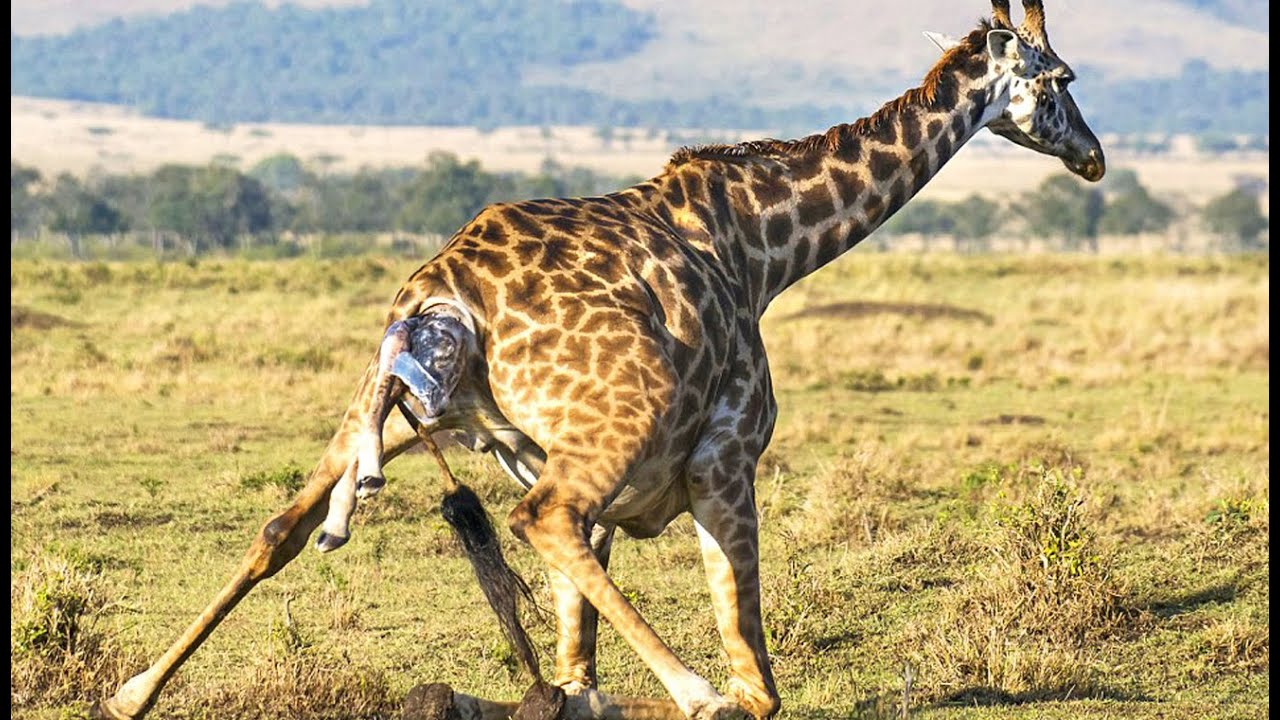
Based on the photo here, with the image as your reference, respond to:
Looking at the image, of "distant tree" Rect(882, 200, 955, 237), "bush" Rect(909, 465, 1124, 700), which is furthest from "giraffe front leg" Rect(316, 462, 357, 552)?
"distant tree" Rect(882, 200, 955, 237)

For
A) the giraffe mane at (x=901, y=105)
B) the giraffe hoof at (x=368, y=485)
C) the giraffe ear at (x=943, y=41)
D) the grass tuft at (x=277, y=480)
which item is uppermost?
the giraffe ear at (x=943, y=41)

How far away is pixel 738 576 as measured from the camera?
6625mm

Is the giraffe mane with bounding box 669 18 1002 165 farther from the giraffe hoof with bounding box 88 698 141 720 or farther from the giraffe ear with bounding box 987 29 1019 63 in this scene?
the giraffe hoof with bounding box 88 698 141 720

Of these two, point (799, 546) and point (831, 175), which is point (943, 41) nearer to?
point (831, 175)

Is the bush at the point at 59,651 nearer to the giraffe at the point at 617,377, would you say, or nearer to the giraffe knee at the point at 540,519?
the giraffe at the point at 617,377

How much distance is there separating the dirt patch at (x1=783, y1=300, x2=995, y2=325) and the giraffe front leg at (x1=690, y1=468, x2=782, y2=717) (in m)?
21.8

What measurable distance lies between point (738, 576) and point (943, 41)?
2.85 metres

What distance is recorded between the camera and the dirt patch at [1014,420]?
1812cm

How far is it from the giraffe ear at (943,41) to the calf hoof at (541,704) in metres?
3.58

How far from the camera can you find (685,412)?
6.36 meters

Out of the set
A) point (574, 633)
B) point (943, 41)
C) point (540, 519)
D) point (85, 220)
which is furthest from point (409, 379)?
point (85, 220)

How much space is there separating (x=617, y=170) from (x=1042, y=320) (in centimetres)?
14705

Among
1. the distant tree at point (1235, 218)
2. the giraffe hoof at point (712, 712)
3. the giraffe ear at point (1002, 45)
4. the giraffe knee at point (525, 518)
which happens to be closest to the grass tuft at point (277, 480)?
the giraffe ear at point (1002, 45)

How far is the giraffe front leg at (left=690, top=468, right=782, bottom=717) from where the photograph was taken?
21.5 feet
